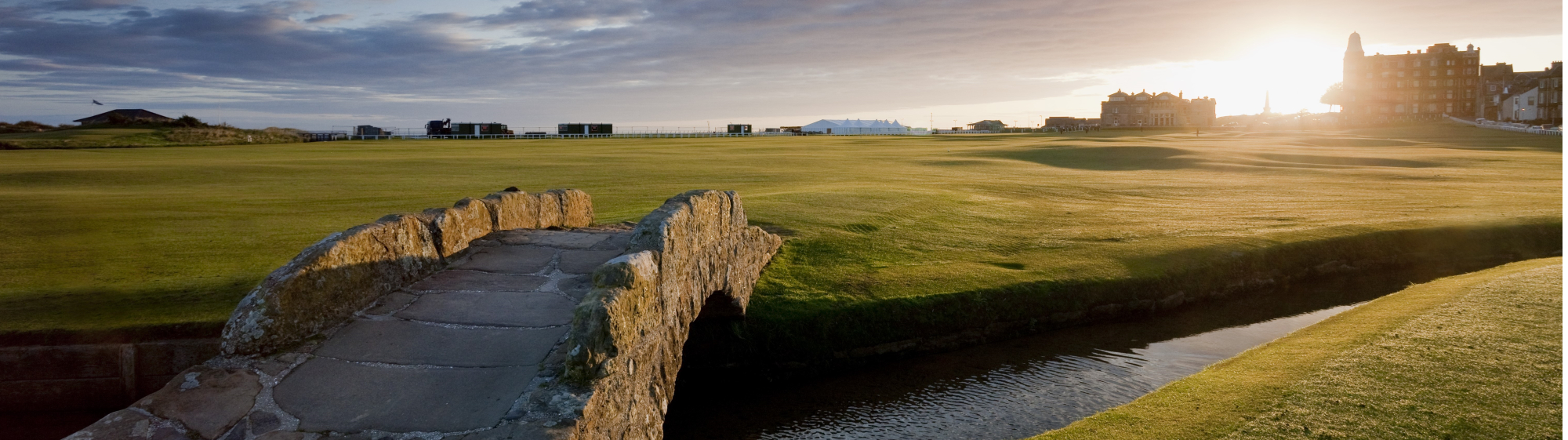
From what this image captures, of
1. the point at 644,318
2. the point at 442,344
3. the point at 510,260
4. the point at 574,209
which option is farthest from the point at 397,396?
the point at 574,209

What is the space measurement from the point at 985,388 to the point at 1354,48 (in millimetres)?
163431

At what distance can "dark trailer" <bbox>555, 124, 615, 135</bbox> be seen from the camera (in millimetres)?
112731

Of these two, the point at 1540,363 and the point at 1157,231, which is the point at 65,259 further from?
the point at 1157,231

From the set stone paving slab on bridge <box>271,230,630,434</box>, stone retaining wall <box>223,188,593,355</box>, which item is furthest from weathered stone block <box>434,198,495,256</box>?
stone paving slab on bridge <box>271,230,630,434</box>

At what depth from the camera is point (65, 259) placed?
45.6ft

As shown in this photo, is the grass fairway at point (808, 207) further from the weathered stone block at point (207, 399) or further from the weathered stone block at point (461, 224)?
the weathered stone block at point (207, 399)

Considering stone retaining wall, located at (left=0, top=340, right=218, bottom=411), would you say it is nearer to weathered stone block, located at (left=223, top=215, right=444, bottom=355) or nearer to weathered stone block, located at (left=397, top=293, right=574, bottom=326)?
weathered stone block, located at (left=223, top=215, right=444, bottom=355)

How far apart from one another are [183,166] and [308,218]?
19204 mm

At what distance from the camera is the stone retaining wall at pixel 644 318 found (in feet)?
20.0

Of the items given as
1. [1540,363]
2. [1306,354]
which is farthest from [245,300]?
[1540,363]

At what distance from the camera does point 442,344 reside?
697 cm

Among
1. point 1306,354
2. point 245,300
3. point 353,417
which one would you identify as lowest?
point 1306,354

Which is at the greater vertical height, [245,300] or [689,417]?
[245,300]

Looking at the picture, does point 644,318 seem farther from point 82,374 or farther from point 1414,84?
point 1414,84
